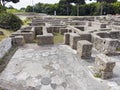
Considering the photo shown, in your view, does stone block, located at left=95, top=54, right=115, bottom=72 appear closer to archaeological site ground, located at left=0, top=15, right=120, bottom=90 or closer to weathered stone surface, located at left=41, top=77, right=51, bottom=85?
archaeological site ground, located at left=0, top=15, right=120, bottom=90

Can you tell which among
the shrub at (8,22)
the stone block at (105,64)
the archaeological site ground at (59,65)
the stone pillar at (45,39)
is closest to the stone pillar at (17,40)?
the archaeological site ground at (59,65)

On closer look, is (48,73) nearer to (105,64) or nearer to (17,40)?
(105,64)

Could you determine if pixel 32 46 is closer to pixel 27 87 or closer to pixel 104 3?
pixel 27 87

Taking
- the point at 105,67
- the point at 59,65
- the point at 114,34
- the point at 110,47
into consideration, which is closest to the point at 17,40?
the point at 59,65

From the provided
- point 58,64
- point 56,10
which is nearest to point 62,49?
point 58,64

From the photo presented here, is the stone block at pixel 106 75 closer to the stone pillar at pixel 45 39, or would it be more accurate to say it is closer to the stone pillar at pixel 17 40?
the stone pillar at pixel 45 39

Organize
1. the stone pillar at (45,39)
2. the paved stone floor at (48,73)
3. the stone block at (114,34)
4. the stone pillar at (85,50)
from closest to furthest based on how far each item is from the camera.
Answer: the paved stone floor at (48,73) < the stone pillar at (85,50) < the stone pillar at (45,39) < the stone block at (114,34)

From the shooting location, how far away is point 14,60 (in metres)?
7.99

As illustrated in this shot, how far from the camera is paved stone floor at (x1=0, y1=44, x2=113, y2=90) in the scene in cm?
580

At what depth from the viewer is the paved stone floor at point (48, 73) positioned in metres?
5.80

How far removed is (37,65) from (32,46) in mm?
2944

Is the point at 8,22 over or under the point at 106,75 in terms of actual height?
over

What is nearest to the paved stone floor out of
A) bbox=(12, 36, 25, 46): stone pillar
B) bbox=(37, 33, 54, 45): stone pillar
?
bbox=(12, 36, 25, 46): stone pillar

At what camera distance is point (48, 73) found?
6.67 meters
